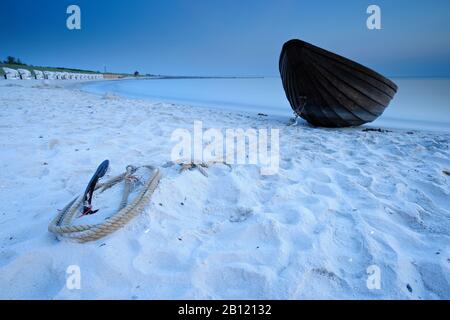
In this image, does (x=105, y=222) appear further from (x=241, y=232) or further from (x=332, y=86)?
(x=332, y=86)

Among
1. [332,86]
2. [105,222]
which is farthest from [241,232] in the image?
[332,86]

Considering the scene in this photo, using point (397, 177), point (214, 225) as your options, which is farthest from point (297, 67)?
point (214, 225)

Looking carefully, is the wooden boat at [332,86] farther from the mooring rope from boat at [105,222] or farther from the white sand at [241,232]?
the mooring rope from boat at [105,222]

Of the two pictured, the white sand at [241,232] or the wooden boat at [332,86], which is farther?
the wooden boat at [332,86]

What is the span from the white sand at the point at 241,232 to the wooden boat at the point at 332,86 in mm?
1875

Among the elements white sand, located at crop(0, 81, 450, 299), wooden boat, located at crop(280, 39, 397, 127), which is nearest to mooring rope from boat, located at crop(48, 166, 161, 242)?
white sand, located at crop(0, 81, 450, 299)

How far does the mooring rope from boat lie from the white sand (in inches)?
1.9

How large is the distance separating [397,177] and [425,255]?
3.88 ft

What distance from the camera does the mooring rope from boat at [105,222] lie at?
4.55 ft

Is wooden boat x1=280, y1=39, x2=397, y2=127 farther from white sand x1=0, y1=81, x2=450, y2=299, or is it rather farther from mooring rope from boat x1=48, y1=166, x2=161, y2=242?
mooring rope from boat x1=48, y1=166, x2=161, y2=242

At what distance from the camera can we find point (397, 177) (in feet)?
8.01

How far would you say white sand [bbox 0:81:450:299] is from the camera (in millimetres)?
1208

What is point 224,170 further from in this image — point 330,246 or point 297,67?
point 297,67

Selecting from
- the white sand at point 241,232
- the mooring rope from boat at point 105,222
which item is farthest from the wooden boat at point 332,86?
the mooring rope from boat at point 105,222
